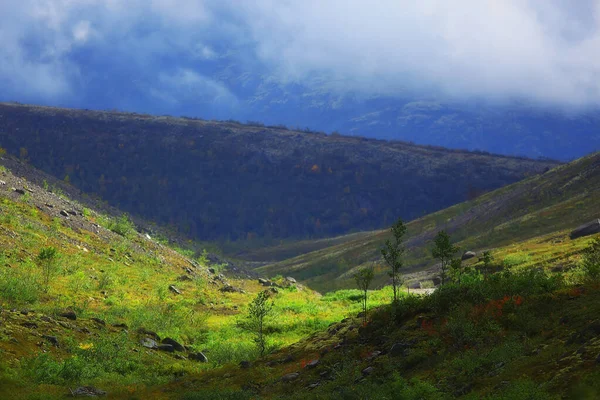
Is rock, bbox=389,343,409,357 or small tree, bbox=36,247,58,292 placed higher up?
small tree, bbox=36,247,58,292

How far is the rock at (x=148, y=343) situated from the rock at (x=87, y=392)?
7170mm

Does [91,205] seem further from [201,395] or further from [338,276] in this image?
[201,395]

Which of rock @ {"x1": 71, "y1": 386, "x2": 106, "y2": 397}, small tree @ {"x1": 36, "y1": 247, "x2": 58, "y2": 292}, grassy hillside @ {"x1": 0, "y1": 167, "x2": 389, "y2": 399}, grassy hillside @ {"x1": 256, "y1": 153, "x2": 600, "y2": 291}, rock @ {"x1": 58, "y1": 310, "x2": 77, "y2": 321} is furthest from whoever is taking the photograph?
grassy hillside @ {"x1": 256, "y1": 153, "x2": 600, "y2": 291}

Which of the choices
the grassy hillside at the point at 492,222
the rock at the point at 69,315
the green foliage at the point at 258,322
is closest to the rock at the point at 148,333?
the rock at the point at 69,315

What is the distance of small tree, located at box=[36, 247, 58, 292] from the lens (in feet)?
104

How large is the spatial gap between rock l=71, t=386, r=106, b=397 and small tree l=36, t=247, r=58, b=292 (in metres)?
14.4

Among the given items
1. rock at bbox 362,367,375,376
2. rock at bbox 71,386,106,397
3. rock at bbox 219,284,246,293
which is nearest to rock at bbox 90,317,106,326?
rock at bbox 71,386,106,397

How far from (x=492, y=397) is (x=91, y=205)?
213ft

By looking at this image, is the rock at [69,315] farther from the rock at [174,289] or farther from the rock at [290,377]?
the rock at [174,289]

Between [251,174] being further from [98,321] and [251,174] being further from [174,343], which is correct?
[98,321]

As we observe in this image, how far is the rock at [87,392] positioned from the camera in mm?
17719

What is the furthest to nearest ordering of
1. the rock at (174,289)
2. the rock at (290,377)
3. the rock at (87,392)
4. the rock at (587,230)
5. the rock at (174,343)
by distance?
the rock at (587,230) → the rock at (174,289) → the rock at (174,343) → the rock at (290,377) → the rock at (87,392)

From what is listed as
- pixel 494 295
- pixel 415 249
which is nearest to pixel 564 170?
pixel 415 249

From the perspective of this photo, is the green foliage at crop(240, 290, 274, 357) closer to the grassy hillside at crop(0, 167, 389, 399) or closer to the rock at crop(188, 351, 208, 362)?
the grassy hillside at crop(0, 167, 389, 399)
